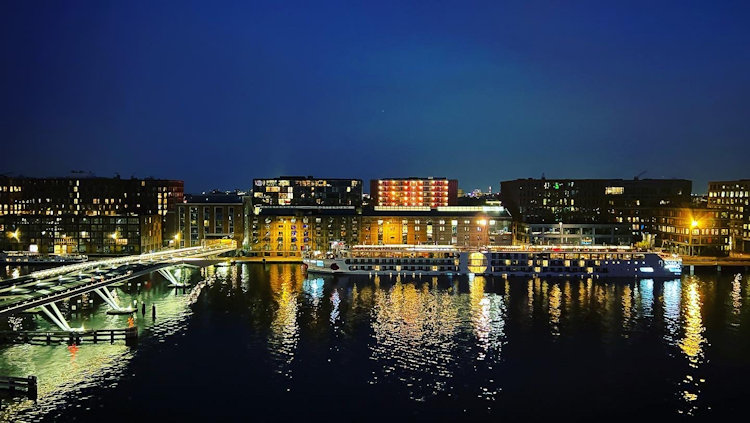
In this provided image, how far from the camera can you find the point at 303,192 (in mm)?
113750

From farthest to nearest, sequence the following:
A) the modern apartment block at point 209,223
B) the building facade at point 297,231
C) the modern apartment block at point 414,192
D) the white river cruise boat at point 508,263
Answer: the modern apartment block at point 414,192, the modern apartment block at point 209,223, the building facade at point 297,231, the white river cruise boat at point 508,263

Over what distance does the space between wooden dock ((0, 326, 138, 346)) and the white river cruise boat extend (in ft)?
112

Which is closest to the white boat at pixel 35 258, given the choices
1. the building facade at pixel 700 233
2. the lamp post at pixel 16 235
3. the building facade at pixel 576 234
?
the lamp post at pixel 16 235

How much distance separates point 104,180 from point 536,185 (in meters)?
71.8

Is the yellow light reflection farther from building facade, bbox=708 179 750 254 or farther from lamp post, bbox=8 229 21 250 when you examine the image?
lamp post, bbox=8 229 21 250

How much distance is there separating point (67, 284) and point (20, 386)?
1629cm

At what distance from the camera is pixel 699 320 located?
145 ft

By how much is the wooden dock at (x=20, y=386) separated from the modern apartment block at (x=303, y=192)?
8507 centimetres

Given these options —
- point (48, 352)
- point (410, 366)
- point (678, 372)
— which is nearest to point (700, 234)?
point (678, 372)

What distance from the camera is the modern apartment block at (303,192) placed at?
113m

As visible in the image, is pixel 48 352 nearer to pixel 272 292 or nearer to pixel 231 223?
pixel 272 292

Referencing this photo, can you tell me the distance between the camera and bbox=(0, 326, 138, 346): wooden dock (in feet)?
116

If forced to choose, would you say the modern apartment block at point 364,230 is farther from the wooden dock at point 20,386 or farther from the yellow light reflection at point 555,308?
the wooden dock at point 20,386

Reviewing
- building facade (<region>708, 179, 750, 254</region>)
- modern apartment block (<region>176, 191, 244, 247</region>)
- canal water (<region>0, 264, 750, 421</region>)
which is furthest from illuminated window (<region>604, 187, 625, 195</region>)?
modern apartment block (<region>176, 191, 244, 247</region>)
